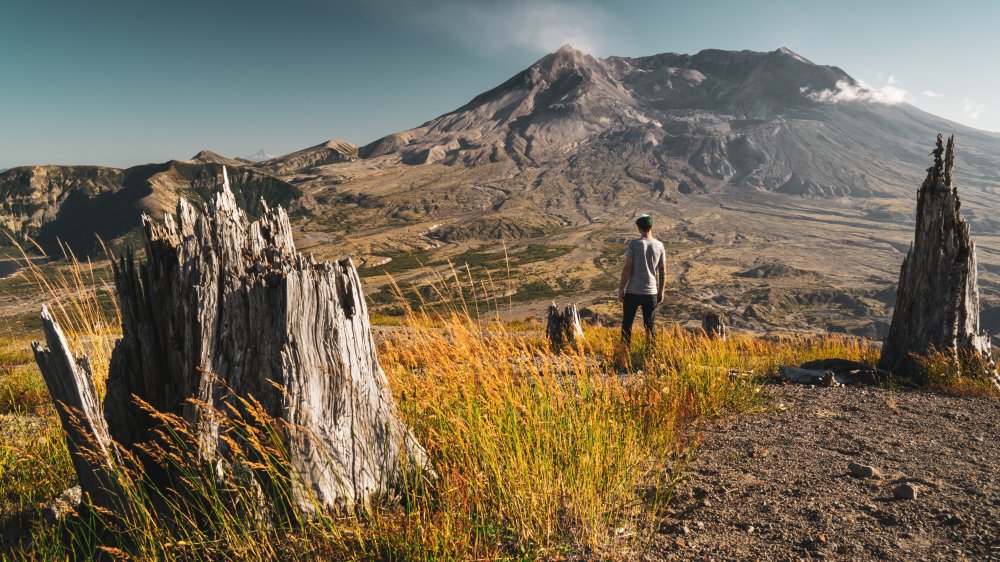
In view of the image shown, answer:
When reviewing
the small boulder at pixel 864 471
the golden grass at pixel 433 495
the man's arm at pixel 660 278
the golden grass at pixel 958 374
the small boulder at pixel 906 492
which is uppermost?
the man's arm at pixel 660 278

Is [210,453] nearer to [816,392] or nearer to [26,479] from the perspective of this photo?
[26,479]

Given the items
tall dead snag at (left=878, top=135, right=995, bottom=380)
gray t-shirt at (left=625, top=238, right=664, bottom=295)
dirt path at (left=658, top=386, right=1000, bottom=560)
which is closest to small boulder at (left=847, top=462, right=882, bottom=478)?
dirt path at (left=658, top=386, right=1000, bottom=560)

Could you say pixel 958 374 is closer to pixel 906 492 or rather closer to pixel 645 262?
pixel 645 262

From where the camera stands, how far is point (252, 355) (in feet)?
8.94

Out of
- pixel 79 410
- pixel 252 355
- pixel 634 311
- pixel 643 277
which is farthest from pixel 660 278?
pixel 79 410

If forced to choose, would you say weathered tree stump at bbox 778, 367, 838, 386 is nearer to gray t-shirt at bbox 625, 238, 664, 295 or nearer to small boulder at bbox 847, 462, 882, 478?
gray t-shirt at bbox 625, 238, 664, 295

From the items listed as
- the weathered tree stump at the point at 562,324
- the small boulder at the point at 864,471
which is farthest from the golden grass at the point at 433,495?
the weathered tree stump at the point at 562,324

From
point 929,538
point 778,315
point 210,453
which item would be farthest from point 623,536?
point 778,315

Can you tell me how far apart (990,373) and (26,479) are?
406 inches

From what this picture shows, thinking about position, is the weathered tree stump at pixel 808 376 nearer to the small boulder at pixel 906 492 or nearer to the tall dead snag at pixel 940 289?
the tall dead snag at pixel 940 289

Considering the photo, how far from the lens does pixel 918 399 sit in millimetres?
5559

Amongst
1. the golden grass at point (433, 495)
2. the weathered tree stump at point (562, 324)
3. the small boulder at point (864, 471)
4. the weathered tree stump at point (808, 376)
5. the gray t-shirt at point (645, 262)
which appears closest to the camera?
the golden grass at point (433, 495)

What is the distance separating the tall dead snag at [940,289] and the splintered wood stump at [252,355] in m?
7.49

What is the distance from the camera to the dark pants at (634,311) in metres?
7.35
